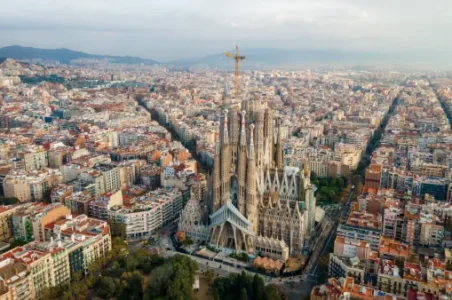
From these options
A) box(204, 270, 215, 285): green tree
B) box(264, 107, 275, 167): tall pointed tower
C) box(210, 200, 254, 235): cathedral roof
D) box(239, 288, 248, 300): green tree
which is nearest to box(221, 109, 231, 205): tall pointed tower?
box(210, 200, 254, 235): cathedral roof

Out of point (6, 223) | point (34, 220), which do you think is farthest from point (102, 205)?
point (6, 223)

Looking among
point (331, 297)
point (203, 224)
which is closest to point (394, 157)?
point (203, 224)

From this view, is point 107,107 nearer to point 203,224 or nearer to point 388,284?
point 203,224

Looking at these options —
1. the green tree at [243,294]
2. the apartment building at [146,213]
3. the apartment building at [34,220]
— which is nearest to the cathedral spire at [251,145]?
the apartment building at [146,213]

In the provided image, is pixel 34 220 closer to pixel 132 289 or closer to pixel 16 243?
pixel 16 243

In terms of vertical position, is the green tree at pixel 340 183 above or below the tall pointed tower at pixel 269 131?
below

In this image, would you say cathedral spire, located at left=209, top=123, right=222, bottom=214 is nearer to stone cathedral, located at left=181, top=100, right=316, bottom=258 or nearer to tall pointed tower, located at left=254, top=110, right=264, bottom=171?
stone cathedral, located at left=181, top=100, right=316, bottom=258

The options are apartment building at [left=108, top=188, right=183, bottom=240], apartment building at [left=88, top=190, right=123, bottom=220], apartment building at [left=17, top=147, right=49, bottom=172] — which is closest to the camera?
apartment building at [left=108, top=188, right=183, bottom=240]

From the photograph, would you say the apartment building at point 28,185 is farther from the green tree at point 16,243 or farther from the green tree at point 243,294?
the green tree at point 243,294
